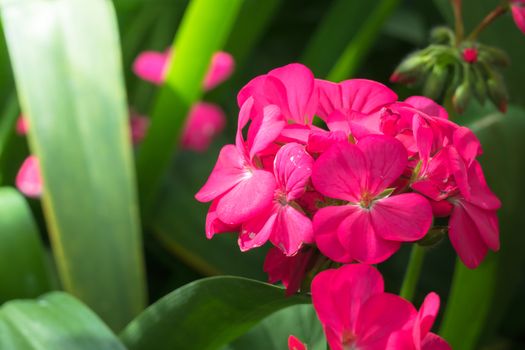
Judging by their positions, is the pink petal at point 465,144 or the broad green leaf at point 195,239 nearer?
the pink petal at point 465,144

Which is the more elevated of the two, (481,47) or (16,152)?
(481,47)

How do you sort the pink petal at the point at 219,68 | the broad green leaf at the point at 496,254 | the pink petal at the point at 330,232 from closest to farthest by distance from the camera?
1. the pink petal at the point at 330,232
2. the broad green leaf at the point at 496,254
3. the pink petal at the point at 219,68

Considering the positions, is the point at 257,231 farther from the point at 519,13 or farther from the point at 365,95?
the point at 519,13

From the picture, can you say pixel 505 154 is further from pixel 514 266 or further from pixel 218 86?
pixel 218 86

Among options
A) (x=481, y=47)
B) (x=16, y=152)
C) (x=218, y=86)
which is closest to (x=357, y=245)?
(x=481, y=47)

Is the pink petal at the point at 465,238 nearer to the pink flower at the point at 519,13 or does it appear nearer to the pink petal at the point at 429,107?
the pink petal at the point at 429,107

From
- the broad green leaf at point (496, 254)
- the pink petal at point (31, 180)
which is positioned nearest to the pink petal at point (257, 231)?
the broad green leaf at point (496, 254)

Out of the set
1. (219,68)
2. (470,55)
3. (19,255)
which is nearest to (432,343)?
(470,55)

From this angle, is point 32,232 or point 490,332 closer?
point 32,232
